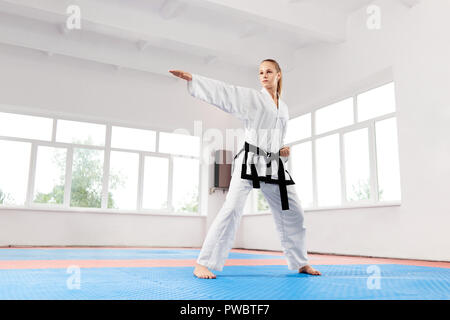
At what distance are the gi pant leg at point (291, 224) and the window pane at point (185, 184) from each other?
592 centimetres

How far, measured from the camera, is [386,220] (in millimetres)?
5023

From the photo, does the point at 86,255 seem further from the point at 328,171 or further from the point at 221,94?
→ the point at 328,171

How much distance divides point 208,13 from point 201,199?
157 inches

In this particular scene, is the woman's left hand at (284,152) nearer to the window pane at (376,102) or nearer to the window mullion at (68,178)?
the window pane at (376,102)

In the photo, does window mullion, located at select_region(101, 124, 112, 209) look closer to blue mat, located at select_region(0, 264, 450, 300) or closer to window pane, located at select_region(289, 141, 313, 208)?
window pane, located at select_region(289, 141, 313, 208)

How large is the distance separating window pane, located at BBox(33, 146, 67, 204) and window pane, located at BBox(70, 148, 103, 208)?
206mm

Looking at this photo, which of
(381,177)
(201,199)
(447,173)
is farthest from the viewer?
(201,199)

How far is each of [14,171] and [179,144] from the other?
316cm

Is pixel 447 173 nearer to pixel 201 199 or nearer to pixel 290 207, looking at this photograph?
pixel 290 207

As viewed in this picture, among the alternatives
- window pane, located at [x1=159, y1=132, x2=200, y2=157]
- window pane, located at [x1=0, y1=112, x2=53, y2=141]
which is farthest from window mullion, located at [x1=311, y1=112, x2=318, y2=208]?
window pane, located at [x1=0, y1=112, x2=53, y2=141]

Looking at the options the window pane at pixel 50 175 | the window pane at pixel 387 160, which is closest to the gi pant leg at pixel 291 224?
the window pane at pixel 387 160

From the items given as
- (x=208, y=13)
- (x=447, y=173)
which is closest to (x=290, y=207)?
(x=447, y=173)

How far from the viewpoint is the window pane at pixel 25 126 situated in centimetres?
716

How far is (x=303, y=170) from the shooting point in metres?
7.01
